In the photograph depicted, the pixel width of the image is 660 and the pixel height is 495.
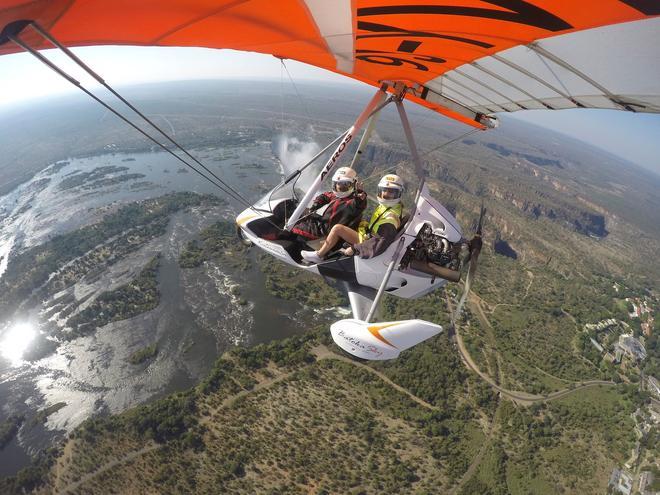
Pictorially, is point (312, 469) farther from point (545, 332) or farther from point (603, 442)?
point (545, 332)

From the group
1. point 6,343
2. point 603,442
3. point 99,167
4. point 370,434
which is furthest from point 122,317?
point 99,167

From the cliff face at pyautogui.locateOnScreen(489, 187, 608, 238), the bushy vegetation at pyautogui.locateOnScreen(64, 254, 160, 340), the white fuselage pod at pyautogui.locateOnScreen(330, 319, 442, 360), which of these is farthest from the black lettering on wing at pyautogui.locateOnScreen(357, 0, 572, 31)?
the cliff face at pyautogui.locateOnScreen(489, 187, 608, 238)

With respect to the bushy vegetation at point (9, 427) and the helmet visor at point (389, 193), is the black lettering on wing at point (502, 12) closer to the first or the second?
the helmet visor at point (389, 193)

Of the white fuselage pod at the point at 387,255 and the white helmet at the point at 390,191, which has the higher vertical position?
the white helmet at the point at 390,191

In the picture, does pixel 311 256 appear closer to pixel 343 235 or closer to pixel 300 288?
pixel 343 235

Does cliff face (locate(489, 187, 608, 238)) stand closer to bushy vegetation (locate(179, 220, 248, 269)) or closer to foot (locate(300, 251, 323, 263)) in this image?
bushy vegetation (locate(179, 220, 248, 269))

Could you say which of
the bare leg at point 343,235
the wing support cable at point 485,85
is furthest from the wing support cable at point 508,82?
the bare leg at point 343,235
